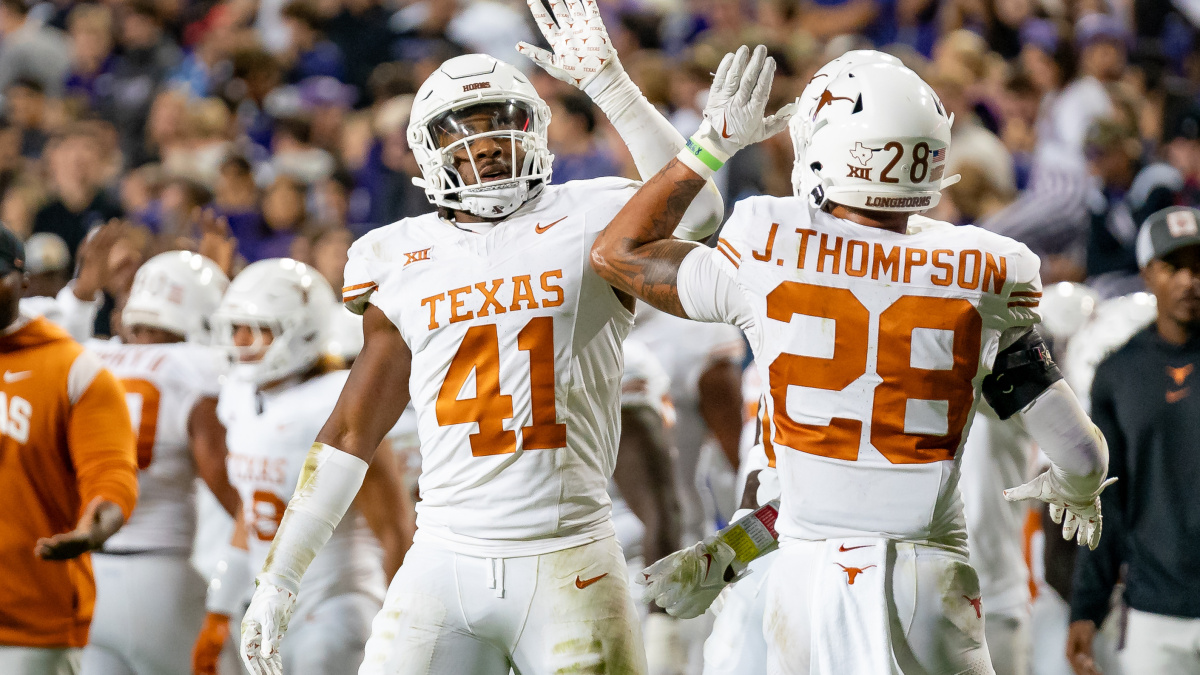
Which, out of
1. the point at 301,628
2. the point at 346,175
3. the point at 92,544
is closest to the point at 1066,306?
the point at 301,628

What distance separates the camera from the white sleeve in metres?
3.47

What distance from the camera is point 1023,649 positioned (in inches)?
218

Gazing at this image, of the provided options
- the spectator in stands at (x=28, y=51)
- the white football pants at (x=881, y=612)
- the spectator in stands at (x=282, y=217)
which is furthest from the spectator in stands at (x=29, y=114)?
the white football pants at (x=881, y=612)

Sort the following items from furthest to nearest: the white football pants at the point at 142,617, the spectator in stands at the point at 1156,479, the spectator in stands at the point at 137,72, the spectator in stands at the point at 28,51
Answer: the spectator in stands at the point at 28,51 → the spectator in stands at the point at 137,72 → the white football pants at the point at 142,617 → the spectator in stands at the point at 1156,479

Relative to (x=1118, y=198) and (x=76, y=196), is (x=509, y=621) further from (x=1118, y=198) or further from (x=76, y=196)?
(x=76, y=196)

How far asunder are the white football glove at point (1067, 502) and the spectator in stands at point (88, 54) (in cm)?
1109

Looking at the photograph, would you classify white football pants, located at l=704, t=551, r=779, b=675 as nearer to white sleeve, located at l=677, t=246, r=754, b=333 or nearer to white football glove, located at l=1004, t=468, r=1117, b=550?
white football glove, located at l=1004, t=468, r=1117, b=550

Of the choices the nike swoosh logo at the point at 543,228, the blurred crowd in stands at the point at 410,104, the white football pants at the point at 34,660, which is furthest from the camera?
the blurred crowd in stands at the point at 410,104

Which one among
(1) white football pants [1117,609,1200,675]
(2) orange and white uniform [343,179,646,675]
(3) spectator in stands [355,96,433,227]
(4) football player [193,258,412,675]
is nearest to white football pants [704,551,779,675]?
(2) orange and white uniform [343,179,646,675]

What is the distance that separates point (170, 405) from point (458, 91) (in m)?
2.60

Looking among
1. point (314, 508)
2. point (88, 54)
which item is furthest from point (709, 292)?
point (88, 54)

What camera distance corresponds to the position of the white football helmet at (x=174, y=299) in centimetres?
645

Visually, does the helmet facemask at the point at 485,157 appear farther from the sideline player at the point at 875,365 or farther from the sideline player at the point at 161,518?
the sideline player at the point at 161,518

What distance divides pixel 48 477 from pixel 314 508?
1503 mm
